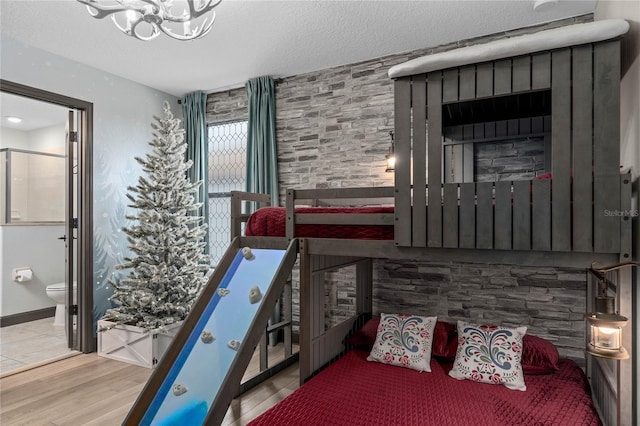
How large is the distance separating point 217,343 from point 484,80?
2.00 metres

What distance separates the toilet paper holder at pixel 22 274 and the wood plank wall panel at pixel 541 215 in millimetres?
5491

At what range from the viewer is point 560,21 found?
2.88 metres

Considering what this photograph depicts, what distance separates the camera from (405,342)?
104 inches

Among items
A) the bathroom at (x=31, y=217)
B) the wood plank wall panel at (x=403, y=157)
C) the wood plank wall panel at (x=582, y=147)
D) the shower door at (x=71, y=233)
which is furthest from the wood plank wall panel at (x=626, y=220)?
the bathroom at (x=31, y=217)

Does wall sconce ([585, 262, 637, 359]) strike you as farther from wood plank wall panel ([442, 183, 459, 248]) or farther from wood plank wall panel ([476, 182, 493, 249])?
wood plank wall panel ([442, 183, 459, 248])

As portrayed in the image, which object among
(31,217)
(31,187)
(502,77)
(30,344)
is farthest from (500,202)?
(31,187)

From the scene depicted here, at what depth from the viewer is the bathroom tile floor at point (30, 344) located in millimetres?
3438

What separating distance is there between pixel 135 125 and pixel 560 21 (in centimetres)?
400

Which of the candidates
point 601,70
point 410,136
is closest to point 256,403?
point 410,136

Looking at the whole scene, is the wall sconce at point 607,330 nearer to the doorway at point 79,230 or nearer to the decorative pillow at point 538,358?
the decorative pillow at point 538,358

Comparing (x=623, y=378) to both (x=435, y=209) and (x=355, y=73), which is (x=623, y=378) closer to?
(x=435, y=209)

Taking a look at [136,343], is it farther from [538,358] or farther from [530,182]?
[530,182]

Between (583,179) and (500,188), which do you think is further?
(500,188)

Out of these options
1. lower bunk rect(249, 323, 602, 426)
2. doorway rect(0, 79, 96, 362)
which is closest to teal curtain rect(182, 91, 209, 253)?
doorway rect(0, 79, 96, 362)
